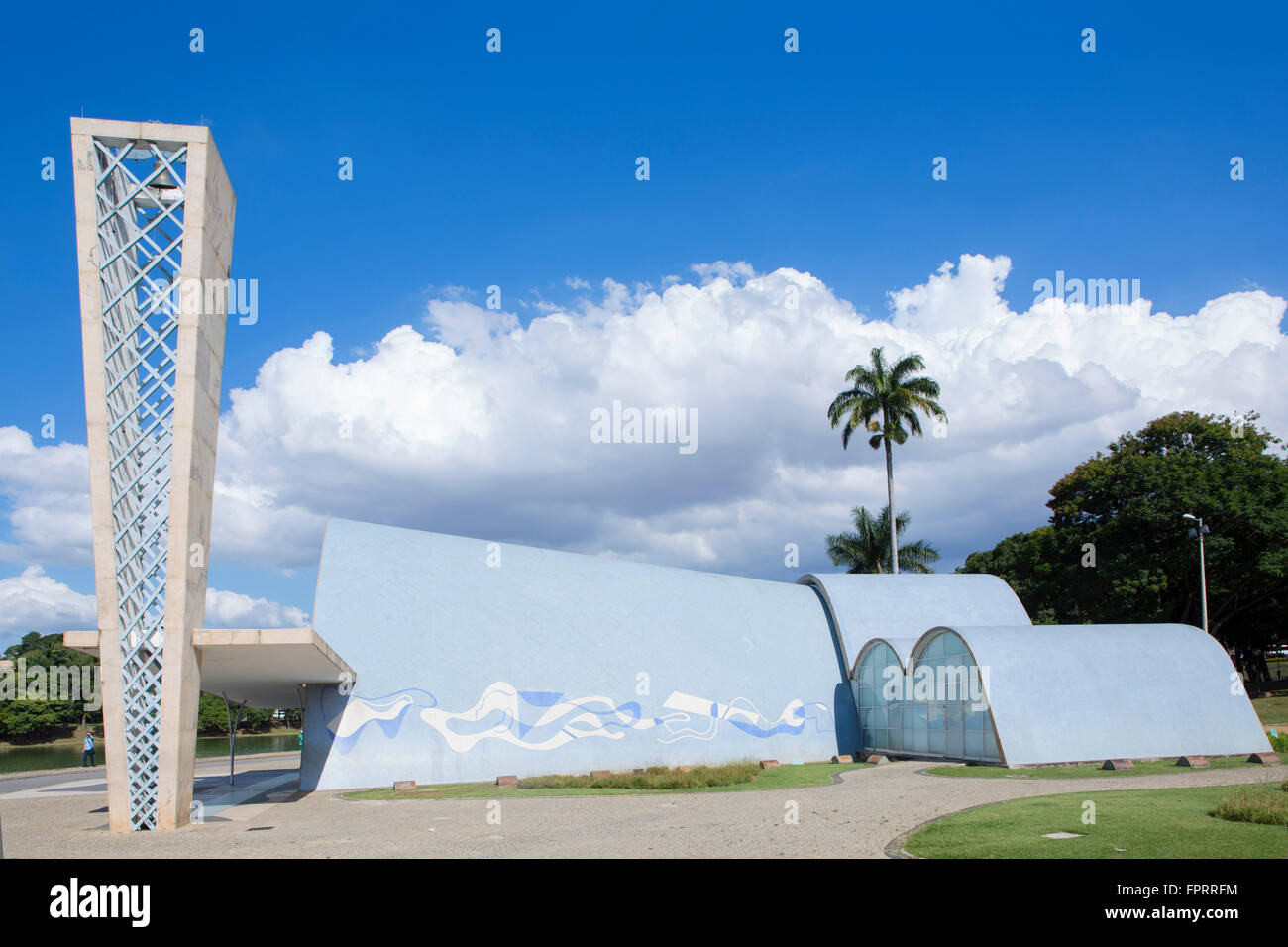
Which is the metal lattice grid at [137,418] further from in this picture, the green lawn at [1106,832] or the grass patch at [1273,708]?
the grass patch at [1273,708]

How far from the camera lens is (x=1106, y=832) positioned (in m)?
12.7

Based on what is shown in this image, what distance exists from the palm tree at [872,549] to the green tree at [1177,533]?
25.8 feet

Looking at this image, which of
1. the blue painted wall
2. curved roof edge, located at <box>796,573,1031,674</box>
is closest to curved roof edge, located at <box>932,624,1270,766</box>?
curved roof edge, located at <box>796,573,1031,674</box>

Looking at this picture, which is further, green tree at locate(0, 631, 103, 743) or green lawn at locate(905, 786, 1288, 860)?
green tree at locate(0, 631, 103, 743)

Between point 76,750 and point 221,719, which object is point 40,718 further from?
point 221,719

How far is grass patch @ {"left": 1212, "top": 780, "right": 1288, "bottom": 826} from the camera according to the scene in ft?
42.1

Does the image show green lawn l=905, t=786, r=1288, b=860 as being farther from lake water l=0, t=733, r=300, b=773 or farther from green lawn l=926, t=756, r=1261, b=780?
lake water l=0, t=733, r=300, b=773

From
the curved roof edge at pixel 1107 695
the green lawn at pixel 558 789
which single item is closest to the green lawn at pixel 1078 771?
the curved roof edge at pixel 1107 695

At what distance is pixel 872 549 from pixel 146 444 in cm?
4292

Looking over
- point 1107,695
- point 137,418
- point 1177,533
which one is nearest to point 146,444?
point 137,418

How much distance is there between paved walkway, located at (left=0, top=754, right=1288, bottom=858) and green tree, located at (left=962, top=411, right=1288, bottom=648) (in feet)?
77.0

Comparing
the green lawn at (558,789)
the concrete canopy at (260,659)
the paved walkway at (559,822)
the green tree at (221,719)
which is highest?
the concrete canopy at (260,659)

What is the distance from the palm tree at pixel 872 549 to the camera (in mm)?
51875
